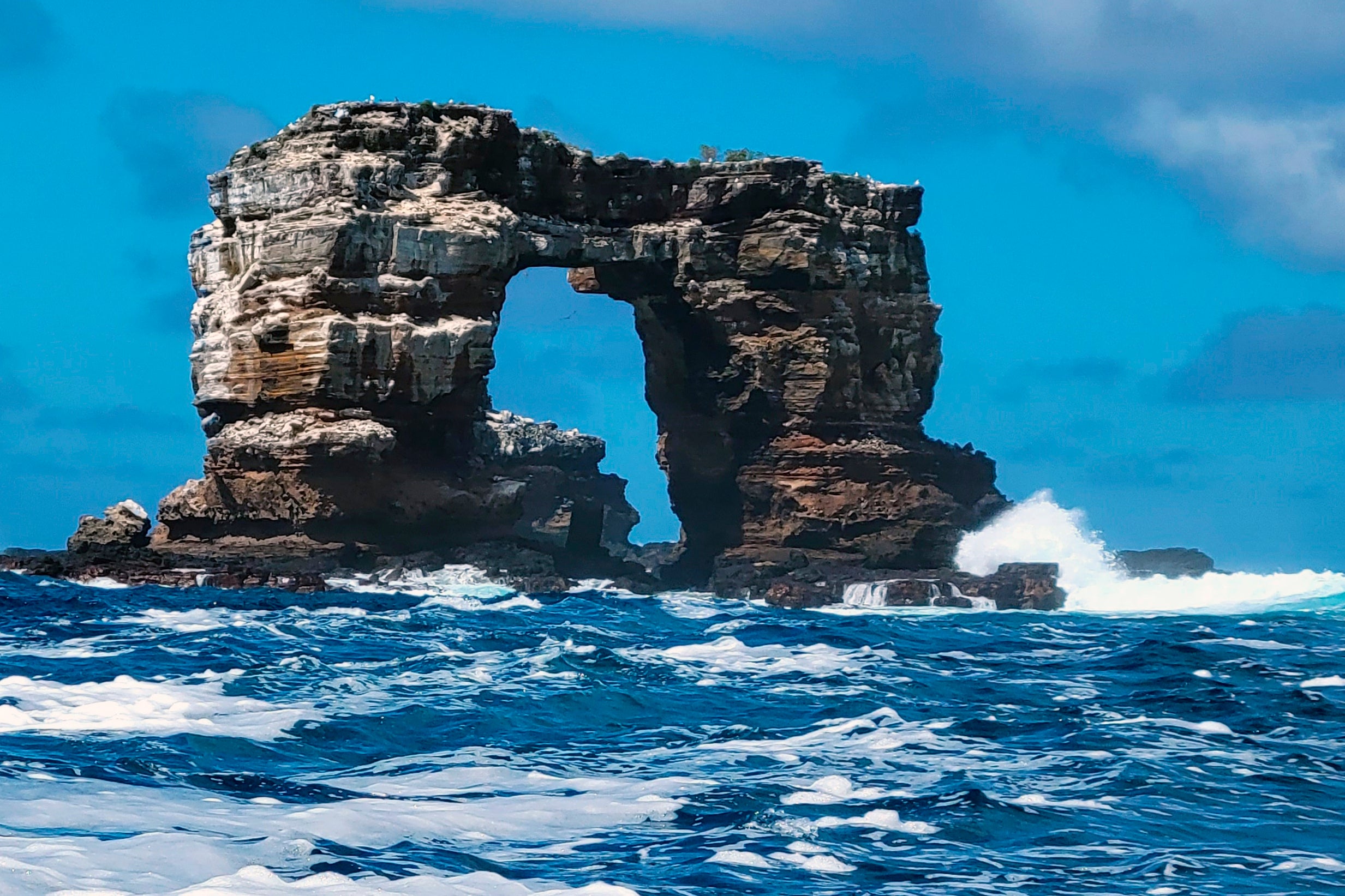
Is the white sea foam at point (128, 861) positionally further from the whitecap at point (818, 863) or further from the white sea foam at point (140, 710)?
the white sea foam at point (140, 710)

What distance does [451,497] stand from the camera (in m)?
47.0

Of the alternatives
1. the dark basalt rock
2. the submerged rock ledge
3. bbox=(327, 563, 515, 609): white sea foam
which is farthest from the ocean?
the dark basalt rock

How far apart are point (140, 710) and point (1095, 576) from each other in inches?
1701

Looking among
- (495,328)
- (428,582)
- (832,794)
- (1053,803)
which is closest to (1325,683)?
(1053,803)

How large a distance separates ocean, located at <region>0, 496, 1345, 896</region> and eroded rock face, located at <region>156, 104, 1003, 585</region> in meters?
17.9

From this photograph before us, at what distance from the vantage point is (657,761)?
15195 mm

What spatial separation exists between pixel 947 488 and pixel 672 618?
23.0m

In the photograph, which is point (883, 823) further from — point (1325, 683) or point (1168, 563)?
point (1168, 563)

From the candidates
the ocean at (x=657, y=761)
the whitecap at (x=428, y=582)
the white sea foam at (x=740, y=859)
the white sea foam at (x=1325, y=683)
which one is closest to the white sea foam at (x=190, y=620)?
the ocean at (x=657, y=761)

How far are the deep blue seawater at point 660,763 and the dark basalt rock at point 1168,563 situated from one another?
29988 mm

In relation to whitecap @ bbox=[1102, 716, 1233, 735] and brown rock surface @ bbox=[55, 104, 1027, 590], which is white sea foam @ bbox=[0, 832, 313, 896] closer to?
whitecap @ bbox=[1102, 716, 1233, 735]

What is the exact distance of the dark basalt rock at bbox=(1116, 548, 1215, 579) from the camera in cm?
5547

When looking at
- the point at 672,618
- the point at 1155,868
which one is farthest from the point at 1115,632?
the point at 1155,868

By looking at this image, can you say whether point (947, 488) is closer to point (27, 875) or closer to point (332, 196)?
point (332, 196)
